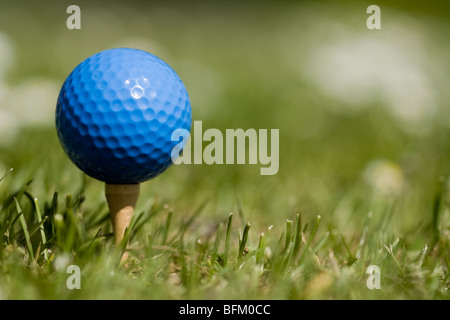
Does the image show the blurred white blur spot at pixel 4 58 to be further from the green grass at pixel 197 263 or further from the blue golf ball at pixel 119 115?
the blue golf ball at pixel 119 115

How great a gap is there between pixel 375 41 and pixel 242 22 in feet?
14.9

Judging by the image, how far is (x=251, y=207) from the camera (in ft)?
9.56

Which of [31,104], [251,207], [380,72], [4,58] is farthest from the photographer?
[380,72]

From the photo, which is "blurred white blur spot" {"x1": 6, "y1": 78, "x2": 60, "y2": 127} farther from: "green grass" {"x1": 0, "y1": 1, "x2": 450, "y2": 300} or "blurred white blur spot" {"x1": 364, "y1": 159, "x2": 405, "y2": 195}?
"blurred white blur spot" {"x1": 364, "y1": 159, "x2": 405, "y2": 195}

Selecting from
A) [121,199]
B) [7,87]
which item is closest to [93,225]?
[121,199]

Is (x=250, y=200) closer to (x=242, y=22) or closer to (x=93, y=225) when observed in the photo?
(x=93, y=225)

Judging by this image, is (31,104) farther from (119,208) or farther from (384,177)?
(384,177)

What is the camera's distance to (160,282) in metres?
1.82

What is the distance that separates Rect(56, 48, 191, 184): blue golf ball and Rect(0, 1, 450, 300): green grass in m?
0.22

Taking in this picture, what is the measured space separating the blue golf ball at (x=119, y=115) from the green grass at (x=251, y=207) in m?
0.22

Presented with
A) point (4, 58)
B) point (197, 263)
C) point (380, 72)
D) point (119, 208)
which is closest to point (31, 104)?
point (4, 58)

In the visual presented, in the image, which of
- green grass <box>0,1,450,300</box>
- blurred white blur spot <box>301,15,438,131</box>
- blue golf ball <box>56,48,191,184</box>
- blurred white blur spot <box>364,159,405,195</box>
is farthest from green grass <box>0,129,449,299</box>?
blurred white blur spot <box>301,15,438,131</box>

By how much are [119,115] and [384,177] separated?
2.06 meters

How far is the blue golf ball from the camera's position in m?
1.96
